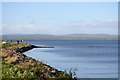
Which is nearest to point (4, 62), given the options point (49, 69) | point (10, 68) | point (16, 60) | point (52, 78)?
point (16, 60)

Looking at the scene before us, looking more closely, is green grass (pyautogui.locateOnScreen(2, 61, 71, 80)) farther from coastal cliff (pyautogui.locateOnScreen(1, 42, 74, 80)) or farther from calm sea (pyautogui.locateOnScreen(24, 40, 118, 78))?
calm sea (pyautogui.locateOnScreen(24, 40, 118, 78))

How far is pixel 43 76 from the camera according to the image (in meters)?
15.4

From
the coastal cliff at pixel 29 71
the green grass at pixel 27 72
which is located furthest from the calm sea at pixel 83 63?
the green grass at pixel 27 72

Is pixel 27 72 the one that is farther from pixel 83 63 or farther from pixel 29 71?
pixel 83 63

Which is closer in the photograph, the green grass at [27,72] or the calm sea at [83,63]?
the green grass at [27,72]

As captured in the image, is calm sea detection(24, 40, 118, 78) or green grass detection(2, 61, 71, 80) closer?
green grass detection(2, 61, 71, 80)

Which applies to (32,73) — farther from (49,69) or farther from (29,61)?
(29,61)

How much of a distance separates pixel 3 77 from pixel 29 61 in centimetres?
303

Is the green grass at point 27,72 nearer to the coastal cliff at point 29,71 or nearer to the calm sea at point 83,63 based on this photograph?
the coastal cliff at point 29,71

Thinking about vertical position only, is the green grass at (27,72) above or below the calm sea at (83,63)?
above

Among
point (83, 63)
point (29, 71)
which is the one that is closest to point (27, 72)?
point (29, 71)

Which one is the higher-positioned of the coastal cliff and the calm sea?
the coastal cliff

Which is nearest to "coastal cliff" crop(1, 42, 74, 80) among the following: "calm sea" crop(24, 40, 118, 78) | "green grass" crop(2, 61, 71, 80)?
"green grass" crop(2, 61, 71, 80)

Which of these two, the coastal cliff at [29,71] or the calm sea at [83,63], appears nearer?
the coastal cliff at [29,71]
